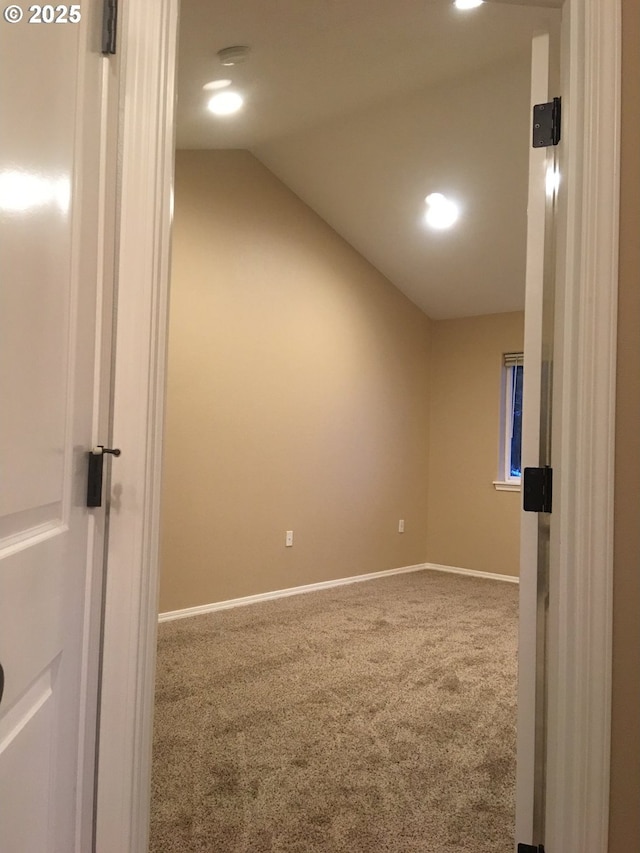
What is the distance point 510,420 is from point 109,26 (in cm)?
492

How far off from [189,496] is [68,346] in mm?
3095

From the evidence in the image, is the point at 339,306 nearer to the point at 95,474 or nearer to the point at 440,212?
the point at 440,212

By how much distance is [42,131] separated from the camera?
0.84m

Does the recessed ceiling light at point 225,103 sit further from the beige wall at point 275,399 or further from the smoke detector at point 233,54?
the beige wall at point 275,399

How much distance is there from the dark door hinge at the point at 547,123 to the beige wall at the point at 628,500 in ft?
0.49

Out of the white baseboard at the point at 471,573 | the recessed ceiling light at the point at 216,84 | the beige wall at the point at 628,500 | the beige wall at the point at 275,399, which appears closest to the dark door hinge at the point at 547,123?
the beige wall at the point at 628,500

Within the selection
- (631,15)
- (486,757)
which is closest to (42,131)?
(631,15)

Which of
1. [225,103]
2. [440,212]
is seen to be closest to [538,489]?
[225,103]

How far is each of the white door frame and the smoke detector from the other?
5.85 ft

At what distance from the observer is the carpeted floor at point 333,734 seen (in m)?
1.81

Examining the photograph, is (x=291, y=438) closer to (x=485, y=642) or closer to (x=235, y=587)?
(x=235, y=587)

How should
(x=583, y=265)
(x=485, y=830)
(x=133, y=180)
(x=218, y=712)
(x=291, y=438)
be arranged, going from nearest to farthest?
1. (x=133, y=180)
2. (x=583, y=265)
3. (x=485, y=830)
4. (x=218, y=712)
5. (x=291, y=438)

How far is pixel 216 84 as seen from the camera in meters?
3.10

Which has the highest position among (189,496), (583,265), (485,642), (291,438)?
(583,265)
